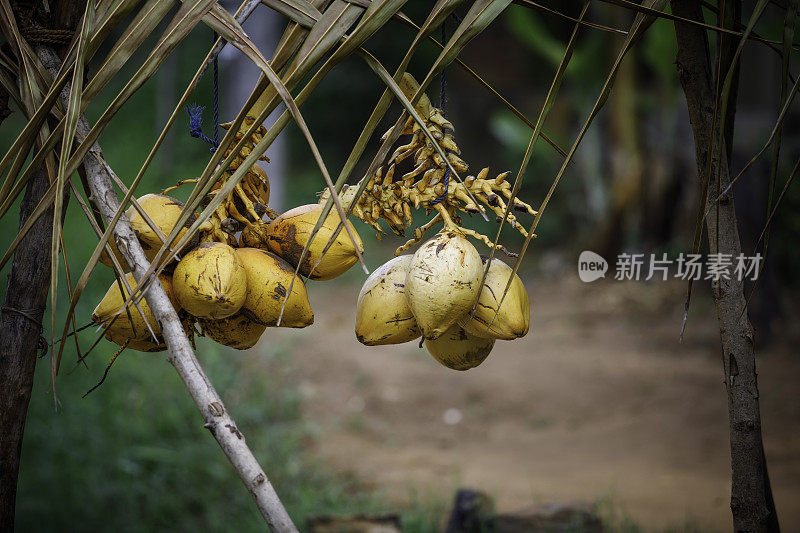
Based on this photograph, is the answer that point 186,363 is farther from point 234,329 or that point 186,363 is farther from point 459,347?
point 459,347

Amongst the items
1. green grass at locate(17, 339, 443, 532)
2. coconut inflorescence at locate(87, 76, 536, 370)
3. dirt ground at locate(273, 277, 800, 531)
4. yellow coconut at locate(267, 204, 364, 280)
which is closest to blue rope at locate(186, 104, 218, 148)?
coconut inflorescence at locate(87, 76, 536, 370)

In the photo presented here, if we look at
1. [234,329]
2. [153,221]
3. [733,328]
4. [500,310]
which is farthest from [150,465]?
[733,328]

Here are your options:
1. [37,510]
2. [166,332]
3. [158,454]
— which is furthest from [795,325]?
[166,332]

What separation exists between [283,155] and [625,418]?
17.3ft

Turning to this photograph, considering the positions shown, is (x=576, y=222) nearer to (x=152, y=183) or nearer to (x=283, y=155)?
(x=283, y=155)

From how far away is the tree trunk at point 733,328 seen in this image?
115 cm

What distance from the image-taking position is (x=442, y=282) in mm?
1088

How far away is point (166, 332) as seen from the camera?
0.94 m

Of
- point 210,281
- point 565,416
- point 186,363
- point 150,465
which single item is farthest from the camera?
point 565,416

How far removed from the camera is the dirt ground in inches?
134

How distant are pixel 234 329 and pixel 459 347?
0.40m

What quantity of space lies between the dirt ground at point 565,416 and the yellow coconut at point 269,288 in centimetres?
224

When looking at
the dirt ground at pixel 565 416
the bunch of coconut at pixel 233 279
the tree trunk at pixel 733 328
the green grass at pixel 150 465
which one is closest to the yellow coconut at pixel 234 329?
the bunch of coconut at pixel 233 279

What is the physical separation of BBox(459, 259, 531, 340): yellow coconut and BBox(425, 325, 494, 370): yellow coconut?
0.27 ft
